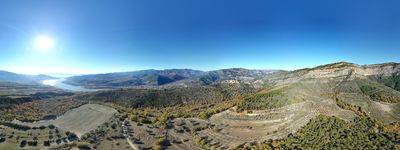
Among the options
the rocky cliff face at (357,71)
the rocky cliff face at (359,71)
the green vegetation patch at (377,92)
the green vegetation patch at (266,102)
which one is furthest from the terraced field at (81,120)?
the rocky cliff face at (359,71)

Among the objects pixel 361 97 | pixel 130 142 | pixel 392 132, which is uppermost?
pixel 361 97

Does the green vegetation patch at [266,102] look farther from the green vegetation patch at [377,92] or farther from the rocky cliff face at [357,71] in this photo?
the green vegetation patch at [377,92]

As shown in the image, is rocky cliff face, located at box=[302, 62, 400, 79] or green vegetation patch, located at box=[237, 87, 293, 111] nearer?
green vegetation patch, located at box=[237, 87, 293, 111]

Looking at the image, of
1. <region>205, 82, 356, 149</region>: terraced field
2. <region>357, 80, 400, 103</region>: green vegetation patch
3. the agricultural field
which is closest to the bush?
the agricultural field

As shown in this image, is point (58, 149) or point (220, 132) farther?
point (220, 132)

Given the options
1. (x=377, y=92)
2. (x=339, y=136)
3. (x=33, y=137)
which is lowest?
(x=33, y=137)

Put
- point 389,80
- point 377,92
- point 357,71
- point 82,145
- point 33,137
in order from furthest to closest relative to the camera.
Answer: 1. point 389,80
2. point 357,71
3. point 377,92
4. point 33,137
5. point 82,145

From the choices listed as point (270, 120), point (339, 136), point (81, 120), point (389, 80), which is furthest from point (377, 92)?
point (81, 120)

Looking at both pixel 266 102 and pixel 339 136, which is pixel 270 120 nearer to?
pixel 266 102

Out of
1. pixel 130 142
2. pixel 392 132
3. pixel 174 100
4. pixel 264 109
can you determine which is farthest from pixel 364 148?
pixel 174 100

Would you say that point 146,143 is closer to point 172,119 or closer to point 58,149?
point 58,149

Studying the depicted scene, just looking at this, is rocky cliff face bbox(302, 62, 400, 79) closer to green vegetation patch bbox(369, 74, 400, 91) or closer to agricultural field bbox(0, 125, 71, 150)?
green vegetation patch bbox(369, 74, 400, 91)
